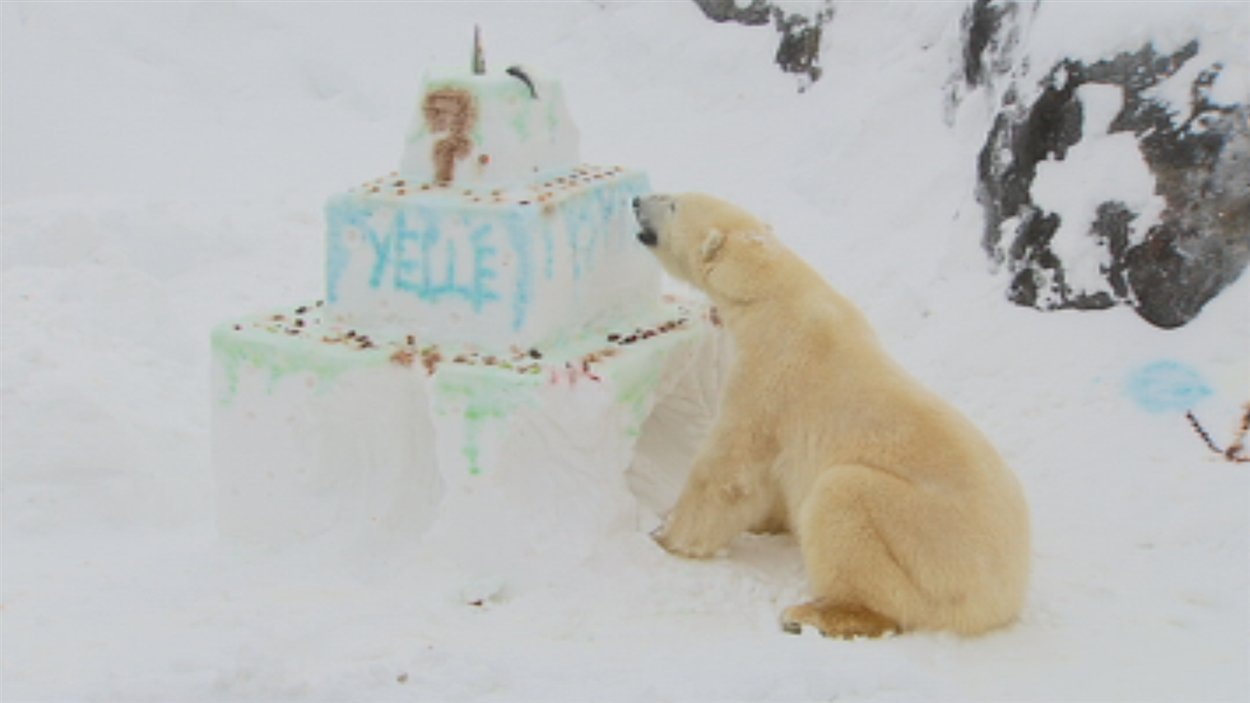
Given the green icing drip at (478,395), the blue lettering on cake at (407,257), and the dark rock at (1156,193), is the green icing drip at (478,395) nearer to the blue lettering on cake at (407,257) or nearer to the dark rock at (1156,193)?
the blue lettering on cake at (407,257)

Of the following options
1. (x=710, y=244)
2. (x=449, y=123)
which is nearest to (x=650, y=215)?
(x=710, y=244)

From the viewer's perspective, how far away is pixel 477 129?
4934 mm

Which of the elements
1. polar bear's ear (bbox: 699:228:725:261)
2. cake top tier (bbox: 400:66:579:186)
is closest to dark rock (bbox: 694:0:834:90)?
cake top tier (bbox: 400:66:579:186)

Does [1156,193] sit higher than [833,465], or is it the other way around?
[1156,193]

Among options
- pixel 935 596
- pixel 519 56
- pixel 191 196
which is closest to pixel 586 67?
pixel 519 56

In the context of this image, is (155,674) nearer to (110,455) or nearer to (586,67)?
(110,455)

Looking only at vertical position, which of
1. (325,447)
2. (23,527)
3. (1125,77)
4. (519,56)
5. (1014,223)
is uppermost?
(519,56)

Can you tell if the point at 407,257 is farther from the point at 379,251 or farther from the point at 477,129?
the point at 477,129

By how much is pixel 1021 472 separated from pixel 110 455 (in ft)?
12.8

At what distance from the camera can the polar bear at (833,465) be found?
13.8 feet

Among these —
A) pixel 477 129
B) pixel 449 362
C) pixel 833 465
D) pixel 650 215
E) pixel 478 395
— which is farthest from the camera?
pixel 650 215

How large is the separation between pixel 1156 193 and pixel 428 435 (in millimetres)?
3475

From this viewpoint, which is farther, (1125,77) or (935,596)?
(1125,77)

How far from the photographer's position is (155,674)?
383 cm
